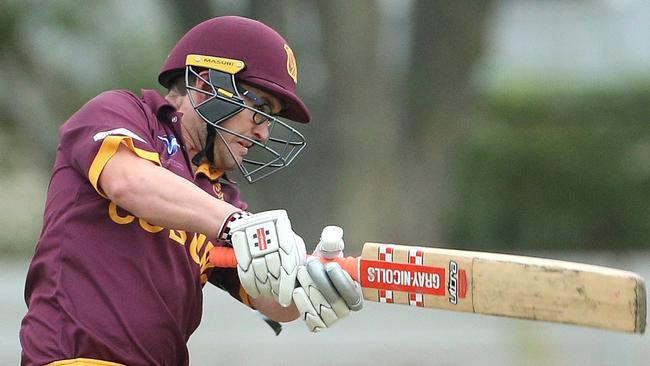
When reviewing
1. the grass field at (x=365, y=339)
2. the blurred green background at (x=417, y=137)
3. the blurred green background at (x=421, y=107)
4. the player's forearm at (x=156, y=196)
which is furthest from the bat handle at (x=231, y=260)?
the blurred green background at (x=421, y=107)

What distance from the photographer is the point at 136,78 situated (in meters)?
10.7

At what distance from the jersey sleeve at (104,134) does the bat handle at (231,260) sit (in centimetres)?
35

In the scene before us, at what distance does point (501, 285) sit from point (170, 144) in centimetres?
105

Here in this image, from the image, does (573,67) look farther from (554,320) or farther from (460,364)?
(554,320)

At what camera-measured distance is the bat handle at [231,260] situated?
349cm

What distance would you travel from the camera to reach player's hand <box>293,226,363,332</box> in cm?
329

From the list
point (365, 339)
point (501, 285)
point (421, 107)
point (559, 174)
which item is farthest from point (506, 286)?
point (559, 174)

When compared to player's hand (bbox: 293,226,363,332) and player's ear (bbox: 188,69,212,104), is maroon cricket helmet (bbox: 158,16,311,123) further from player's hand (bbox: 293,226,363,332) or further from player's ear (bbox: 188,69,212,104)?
player's hand (bbox: 293,226,363,332)

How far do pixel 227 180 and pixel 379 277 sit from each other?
0.79m

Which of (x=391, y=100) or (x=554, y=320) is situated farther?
(x=391, y=100)

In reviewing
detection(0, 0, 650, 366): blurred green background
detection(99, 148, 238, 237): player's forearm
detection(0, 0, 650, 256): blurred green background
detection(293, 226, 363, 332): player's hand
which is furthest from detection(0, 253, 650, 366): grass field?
detection(99, 148, 238, 237): player's forearm

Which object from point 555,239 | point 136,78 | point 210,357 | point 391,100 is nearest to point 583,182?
point 555,239

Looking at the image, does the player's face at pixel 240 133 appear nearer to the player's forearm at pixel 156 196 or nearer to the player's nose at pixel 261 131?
the player's nose at pixel 261 131

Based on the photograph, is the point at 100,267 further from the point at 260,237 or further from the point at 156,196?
the point at 260,237
